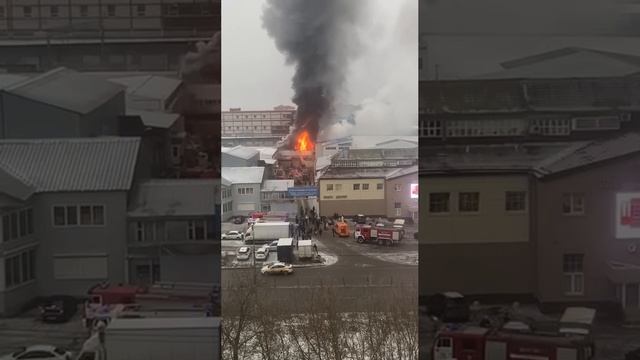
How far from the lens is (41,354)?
10.9 ft

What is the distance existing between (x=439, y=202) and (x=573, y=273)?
0.94 metres

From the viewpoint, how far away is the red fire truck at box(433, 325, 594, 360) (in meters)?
3.33

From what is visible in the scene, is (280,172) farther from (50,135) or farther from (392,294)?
(50,135)

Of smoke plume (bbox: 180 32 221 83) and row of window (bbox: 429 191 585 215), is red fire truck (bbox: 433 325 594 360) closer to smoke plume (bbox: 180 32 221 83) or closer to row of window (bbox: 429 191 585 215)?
row of window (bbox: 429 191 585 215)

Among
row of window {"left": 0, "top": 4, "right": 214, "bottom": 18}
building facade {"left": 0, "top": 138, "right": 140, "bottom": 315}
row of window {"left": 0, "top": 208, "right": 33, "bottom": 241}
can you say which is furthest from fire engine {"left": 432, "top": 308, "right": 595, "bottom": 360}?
row of window {"left": 0, "top": 208, "right": 33, "bottom": 241}

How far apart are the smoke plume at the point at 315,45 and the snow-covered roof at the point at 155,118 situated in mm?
760

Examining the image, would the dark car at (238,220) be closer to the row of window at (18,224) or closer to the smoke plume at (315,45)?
the smoke plume at (315,45)

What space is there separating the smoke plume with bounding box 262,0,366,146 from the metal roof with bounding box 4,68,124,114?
3.72ft

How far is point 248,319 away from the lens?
370cm

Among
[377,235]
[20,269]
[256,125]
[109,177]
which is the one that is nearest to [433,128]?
[377,235]

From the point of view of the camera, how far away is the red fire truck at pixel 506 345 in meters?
3.33

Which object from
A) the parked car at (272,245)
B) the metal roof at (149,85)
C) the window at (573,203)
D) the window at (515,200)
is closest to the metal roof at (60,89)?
the metal roof at (149,85)

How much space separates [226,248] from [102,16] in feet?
5.09

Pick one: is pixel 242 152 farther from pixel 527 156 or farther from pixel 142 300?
pixel 527 156
